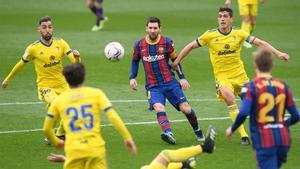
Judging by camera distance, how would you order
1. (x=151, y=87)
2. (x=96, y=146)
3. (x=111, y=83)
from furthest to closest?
(x=111, y=83)
(x=151, y=87)
(x=96, y=146)

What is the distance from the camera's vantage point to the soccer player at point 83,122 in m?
9.95

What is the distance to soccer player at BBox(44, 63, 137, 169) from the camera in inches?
392

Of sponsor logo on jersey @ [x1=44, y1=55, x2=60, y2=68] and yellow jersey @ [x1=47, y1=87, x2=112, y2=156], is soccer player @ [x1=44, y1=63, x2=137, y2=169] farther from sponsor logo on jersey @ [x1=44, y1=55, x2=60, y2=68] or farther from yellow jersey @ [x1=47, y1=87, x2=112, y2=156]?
sponsor logo on jersey @ [x1=44, y1=55, x2=60, y2=68]

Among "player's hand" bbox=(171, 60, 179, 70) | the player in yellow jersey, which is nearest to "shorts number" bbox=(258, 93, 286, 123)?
"player's hand" bbox=(171, 60, 179, 70)

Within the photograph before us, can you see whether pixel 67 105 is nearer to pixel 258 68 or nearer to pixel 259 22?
pixel 258 68

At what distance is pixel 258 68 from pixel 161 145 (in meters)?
4.80

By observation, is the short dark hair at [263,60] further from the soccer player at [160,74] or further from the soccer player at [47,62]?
the soccer player at [47,62]

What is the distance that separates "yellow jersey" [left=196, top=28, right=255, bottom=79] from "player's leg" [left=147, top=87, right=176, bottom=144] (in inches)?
47.8

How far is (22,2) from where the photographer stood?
1524 inches

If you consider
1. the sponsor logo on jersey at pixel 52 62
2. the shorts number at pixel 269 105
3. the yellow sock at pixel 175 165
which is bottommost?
the yellow sock at pixel 175 165

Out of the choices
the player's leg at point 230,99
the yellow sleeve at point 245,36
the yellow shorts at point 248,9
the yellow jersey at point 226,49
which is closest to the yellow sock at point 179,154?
the player's leg at point 230,99

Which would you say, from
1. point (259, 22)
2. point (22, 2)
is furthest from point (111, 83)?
point (22, 2)

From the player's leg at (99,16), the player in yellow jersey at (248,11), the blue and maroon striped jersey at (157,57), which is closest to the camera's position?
the blue and maroon striped jersey at (157,57)

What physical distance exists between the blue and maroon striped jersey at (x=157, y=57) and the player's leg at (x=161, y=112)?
178 millimetres
